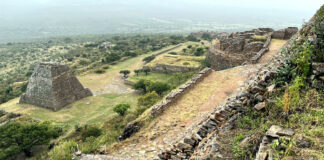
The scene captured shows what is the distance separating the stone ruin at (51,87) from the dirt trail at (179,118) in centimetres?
2189

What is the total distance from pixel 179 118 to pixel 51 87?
77.6ft

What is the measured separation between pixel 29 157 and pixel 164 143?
1632cm

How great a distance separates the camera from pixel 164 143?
8.66m

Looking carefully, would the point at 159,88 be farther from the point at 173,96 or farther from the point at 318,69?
the point at 318,69

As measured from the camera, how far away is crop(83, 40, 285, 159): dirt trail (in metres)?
8.48

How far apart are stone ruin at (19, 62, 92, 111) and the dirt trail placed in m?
21.9

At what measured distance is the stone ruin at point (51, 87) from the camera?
92.0ft

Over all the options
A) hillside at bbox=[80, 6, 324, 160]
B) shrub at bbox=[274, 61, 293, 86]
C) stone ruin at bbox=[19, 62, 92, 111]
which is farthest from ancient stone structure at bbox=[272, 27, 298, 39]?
stone ruin at bbox=[19, 62, 92, 111]

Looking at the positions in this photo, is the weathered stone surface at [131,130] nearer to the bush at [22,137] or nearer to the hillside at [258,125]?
the hillside at [258,125]

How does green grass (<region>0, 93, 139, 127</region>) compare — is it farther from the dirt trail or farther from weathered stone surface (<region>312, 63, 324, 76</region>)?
weathered stone surface (<region>312, 63, 324, 76</region>)

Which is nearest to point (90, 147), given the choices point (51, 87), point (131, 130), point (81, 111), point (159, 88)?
point (131, 130)

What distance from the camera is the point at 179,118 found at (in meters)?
10.3

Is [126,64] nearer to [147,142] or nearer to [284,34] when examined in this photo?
[284,34]

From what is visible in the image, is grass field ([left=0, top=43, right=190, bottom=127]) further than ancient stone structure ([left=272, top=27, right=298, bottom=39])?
No
